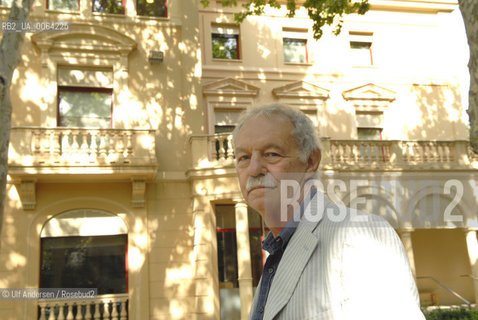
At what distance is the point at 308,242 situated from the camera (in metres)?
1.46

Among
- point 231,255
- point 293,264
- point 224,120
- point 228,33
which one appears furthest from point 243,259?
point 293,264

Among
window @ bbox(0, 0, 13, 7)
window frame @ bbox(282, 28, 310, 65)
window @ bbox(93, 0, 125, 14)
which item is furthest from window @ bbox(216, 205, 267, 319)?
window @ bbox(0, 0, 13, 7)

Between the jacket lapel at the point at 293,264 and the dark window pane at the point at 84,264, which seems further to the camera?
the dark window pane at the point at 84,264

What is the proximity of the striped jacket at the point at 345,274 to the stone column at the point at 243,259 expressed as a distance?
11.0m

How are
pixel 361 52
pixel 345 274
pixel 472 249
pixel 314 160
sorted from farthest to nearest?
pixel 361 52, pixel 472 249, pixel 314 160, pixel 345 274

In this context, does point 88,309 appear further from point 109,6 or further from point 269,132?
point 269,132

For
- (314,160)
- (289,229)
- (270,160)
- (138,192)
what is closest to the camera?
(289,229)

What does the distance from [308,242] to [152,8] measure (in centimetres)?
1462

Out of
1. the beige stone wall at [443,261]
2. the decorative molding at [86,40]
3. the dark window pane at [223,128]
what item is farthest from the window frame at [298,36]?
the beige stone wall at [443,261]

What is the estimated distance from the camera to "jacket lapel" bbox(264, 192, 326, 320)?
142 cm

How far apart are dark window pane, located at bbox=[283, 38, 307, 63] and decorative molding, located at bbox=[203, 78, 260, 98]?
1.94 m

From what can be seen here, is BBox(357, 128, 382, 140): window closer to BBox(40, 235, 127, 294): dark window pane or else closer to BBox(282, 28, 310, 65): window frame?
BBox(282, 28, 310, 65): window frame

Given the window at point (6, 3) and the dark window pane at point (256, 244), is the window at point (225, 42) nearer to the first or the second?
the dark window pane at point (256, 244)

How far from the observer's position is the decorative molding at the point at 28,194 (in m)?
12.2
